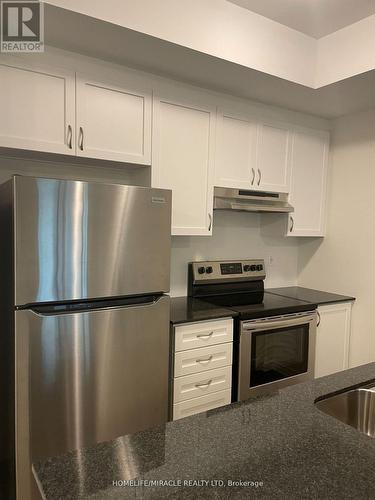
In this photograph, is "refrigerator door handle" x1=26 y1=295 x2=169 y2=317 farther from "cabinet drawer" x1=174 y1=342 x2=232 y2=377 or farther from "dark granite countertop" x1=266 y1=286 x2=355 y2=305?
"dark granite countertop" x1=266 y1=286 x2=355 y2=305

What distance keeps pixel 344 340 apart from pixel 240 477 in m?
2.56

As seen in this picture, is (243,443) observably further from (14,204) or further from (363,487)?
(14,204)

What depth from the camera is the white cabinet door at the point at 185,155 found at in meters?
2.34

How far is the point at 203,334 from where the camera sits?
2.27 metres

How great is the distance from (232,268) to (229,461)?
213 cm

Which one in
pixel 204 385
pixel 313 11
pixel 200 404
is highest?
pixel 313 11

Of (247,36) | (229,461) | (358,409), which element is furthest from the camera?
(247,36)

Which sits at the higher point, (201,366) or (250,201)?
(250,201)

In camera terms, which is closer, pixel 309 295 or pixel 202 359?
pixel 202 359

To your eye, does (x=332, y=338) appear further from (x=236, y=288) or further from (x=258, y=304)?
(x=236, y=288)

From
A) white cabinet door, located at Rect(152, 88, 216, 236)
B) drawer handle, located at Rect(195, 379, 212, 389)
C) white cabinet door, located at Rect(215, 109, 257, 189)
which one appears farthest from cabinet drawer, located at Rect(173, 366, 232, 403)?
white cabinet door, located at Rect(215, 109, 257, 189)

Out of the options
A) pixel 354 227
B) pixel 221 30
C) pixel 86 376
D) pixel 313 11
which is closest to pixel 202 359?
pixel 86 376

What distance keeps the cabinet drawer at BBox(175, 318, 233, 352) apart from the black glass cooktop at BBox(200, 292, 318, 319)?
141 mm

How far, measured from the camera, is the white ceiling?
201cm
